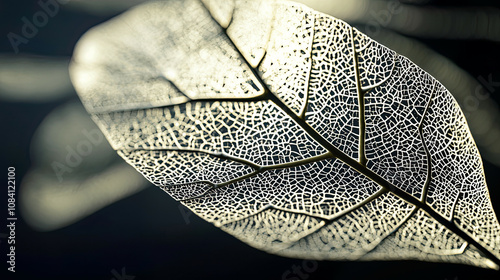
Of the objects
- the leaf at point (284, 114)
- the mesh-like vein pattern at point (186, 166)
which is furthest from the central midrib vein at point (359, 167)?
the mesh-like vein pattern at point (186, 166)

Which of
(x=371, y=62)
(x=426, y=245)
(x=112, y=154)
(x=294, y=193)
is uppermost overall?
(x=371, y=62)

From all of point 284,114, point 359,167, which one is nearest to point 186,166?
point 284,114

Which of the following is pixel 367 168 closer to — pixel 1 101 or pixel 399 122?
pixel 399 122

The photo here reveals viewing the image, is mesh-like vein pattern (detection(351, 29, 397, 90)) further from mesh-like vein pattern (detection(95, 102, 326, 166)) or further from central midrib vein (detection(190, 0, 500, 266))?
mesh-like vein pattern (detection(95, 102, 326, 166))

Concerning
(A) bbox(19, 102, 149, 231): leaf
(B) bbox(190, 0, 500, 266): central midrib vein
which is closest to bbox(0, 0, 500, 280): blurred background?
(A) bbox(19, 102, 149, 231): leaf

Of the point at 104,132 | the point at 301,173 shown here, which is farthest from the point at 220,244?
the point at 104,132

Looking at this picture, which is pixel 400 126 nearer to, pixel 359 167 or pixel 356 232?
pixel 359 167
